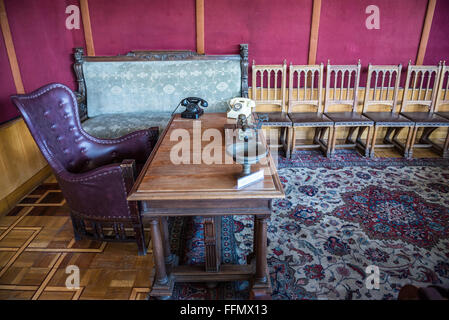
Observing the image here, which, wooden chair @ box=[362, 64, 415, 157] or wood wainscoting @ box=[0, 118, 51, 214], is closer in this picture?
wood wainscoting @ box=[0, 118, 51, 214]

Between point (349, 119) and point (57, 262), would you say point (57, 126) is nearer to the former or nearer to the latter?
point (57, 262)

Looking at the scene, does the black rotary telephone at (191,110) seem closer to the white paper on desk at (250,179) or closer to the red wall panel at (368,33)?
the white paper on desk at (250,179)

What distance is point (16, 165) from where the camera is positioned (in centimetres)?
298

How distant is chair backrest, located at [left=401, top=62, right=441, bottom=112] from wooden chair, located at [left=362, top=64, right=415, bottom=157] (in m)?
0.13

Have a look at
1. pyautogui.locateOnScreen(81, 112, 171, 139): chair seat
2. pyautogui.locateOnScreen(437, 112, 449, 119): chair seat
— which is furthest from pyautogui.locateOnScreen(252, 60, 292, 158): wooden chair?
pyautogui.locateOnScreen(437, 112, 449, 119): chair seat

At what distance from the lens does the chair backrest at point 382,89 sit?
3779 mm

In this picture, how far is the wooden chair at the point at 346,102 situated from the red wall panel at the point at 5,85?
3.22 m

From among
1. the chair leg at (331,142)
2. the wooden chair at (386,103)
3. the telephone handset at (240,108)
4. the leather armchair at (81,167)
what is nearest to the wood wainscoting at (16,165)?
the leather armchair at (81,167)

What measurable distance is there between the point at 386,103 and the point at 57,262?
3.76 m

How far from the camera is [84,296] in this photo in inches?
75.0

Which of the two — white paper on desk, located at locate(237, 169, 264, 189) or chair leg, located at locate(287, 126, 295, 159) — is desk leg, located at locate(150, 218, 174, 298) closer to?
white paper on desk, located at locate(237, 169, 264, 189)

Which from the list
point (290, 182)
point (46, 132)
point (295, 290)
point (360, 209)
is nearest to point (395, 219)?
Answer: point (360, 209)

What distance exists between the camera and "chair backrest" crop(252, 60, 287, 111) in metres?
3.76

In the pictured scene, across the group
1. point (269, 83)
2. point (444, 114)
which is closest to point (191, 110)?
point (269, 83)
